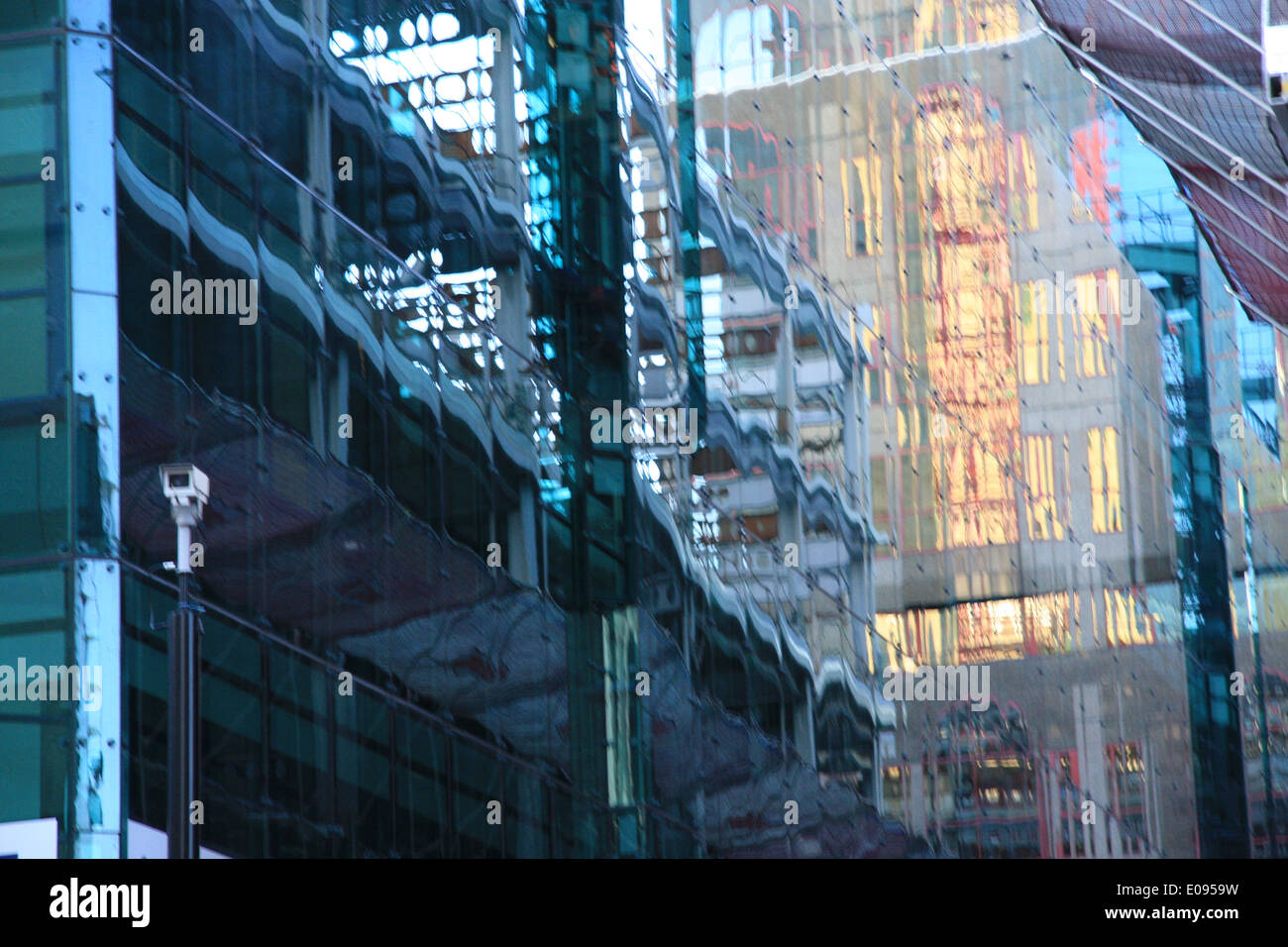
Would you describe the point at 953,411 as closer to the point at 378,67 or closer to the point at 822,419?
the point at 822,419

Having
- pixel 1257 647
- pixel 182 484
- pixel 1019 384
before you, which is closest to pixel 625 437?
pixel 1019 384

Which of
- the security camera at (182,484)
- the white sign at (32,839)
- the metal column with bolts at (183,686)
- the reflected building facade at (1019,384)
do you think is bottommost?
the white sign at (32,839)

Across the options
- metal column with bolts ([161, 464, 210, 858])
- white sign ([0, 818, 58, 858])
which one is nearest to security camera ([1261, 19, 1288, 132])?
metal column with bolts ([161, 464, 210, 858])

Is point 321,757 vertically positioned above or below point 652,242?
below

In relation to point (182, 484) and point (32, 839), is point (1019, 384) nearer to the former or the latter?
point (182, 484)

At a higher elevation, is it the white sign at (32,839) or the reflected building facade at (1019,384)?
the reflected building facade at (1019,384)

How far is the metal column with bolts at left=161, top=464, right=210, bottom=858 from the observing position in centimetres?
820

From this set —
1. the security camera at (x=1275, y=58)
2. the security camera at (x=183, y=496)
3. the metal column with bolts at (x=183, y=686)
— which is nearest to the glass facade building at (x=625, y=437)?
the metal column with bolts at (x=183, y=686)

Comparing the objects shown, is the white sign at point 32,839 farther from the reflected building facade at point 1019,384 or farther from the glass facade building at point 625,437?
the reflected building facade at point 1019,384

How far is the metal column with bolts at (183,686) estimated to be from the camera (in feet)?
26.9

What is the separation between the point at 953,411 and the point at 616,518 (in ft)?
9.45

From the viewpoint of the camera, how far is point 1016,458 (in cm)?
1436

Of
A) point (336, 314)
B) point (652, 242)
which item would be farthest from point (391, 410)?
point (652, 242)

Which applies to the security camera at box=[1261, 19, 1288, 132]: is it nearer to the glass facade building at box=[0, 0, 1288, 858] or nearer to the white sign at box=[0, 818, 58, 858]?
the glass facade building at box=[0, 0, 1288, 858]
